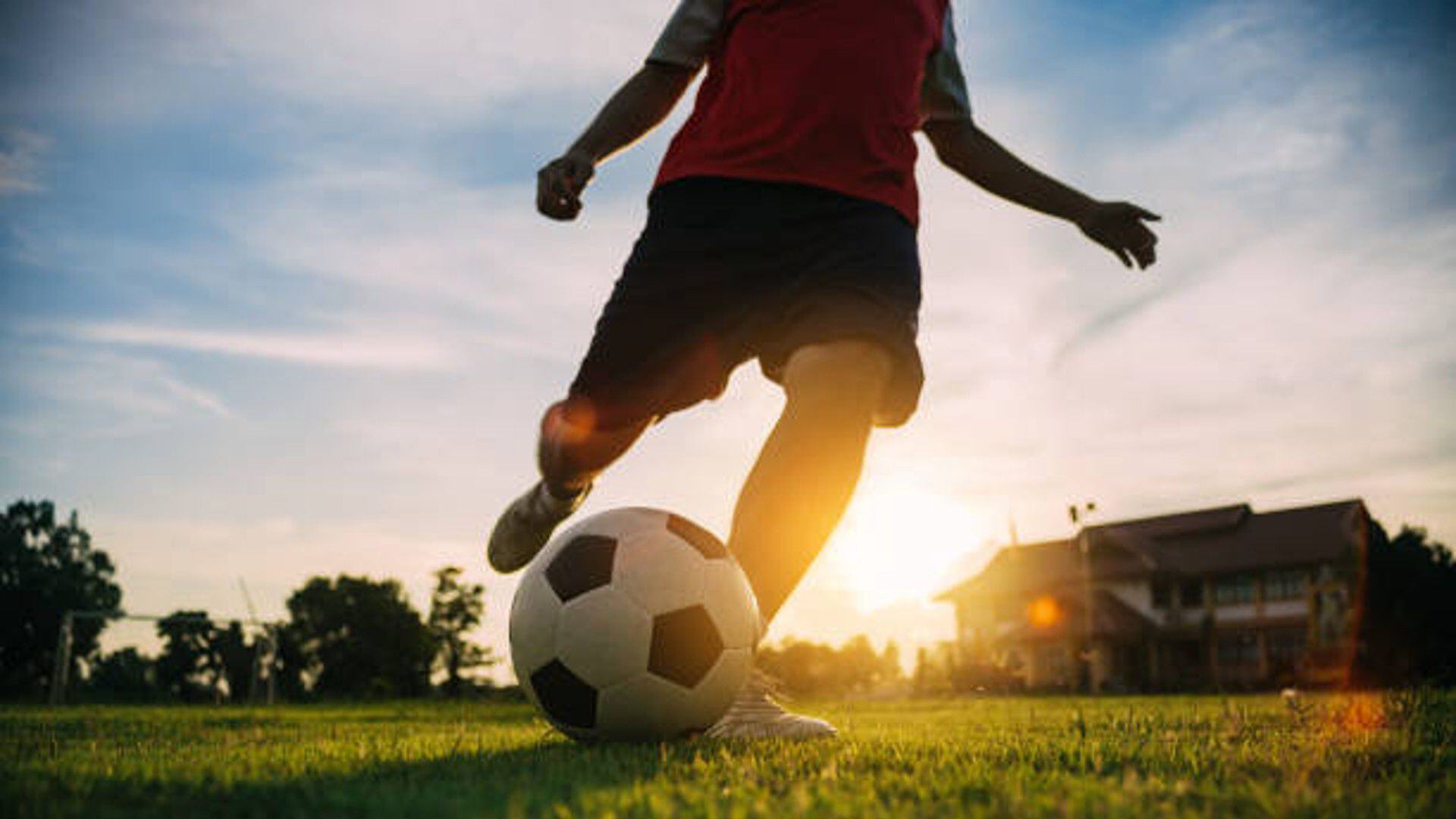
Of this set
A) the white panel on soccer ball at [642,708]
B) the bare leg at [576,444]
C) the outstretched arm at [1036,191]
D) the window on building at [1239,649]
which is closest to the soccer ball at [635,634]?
the white panel on soccer ball at [642,708]

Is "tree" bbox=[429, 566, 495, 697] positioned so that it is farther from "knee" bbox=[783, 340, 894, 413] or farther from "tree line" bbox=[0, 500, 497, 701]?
"knee" bbox=[783, 340, 894, 413]

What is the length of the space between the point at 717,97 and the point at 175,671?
3356cm

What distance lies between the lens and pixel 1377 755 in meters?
2.28

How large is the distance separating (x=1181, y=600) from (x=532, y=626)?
162ft

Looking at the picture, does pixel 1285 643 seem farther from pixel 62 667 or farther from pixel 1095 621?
pixel 62 667

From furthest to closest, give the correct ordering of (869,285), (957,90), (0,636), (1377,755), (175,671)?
(0,636) → (175,671) → (957,90) → (869,285) → (1377,755)

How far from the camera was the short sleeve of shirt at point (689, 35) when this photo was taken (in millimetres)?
3530

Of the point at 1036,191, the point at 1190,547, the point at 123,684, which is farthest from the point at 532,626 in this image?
the point at 1190,547

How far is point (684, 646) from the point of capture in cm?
262

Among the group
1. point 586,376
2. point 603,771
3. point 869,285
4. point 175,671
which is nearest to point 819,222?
point 869,285

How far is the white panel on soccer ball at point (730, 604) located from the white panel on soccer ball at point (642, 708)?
0.20 m

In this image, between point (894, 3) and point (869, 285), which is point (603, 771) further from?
point (894, 3)

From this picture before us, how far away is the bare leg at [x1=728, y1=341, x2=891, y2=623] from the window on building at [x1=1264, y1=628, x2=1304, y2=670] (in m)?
43.5

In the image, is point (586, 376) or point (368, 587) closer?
point (586, 376)
